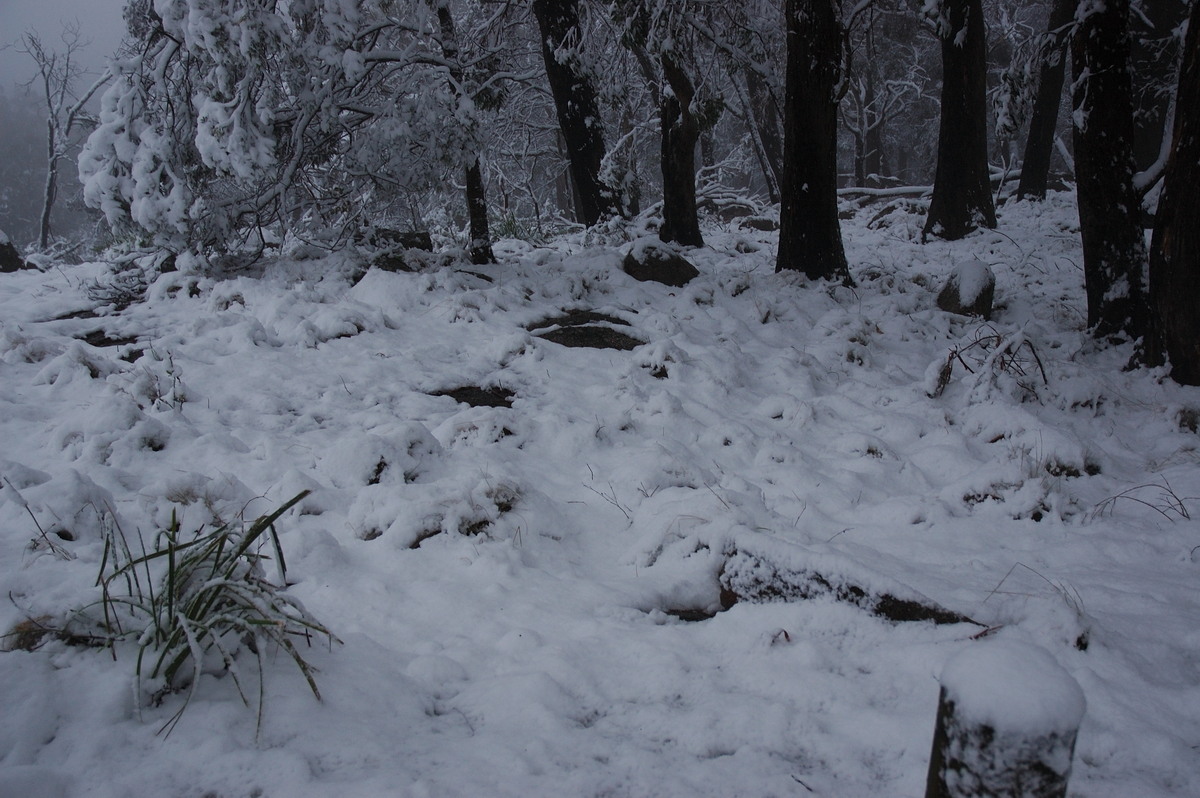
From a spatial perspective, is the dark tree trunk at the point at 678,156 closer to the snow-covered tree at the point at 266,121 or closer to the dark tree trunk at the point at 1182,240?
the snow-covered tree at the point at 266,121

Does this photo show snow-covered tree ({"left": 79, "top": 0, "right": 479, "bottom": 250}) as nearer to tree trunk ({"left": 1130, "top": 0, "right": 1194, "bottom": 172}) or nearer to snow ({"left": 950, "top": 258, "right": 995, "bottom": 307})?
snow ({"left": 950, "top": 258, "right": 995, "bottom": 307})

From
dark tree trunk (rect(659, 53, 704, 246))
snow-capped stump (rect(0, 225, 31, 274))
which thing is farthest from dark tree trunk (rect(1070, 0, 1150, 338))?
snow-capped stump (rect(0, 225, 31, 274))

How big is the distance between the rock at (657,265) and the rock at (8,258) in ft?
30.7

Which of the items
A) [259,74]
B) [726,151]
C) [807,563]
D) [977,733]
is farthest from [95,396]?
[726,151]

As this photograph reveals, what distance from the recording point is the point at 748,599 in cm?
250

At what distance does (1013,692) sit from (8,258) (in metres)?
13.0

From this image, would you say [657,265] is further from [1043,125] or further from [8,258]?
[8,258]

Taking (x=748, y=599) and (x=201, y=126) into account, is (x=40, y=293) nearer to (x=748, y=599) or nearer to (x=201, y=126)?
(x=201, y=126)

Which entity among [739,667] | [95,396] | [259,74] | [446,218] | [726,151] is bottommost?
[739,667]

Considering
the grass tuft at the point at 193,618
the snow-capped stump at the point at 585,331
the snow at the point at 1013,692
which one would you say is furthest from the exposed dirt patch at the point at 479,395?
the snow at the point at 1013,692

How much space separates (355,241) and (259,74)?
2.21m

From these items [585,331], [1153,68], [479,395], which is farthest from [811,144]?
[1153,68]

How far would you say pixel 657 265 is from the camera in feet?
24.4

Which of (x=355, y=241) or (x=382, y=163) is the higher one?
(x=382, y=163)
